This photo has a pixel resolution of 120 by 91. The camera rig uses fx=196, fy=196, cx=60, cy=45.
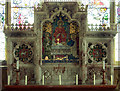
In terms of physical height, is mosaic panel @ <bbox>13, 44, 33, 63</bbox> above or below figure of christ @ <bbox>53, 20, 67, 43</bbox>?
below

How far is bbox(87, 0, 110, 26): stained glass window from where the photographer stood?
8211 mm

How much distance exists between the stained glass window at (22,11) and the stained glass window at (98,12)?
2.35m

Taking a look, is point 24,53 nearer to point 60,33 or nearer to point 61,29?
point 60,33

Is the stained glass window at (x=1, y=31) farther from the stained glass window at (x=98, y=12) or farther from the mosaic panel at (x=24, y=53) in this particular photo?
the stained glass window at (x=98, y=12)

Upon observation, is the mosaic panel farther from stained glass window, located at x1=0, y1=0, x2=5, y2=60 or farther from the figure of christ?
stained glass window, located at x1=0, y1=0, x2=5, y2=60

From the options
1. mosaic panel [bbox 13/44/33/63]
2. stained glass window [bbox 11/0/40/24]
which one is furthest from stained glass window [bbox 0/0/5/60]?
mosaic panel [bbox 13/44/33/63]

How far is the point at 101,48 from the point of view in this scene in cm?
676

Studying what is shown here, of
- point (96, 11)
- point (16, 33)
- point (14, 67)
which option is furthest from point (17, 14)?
point (96, 11)

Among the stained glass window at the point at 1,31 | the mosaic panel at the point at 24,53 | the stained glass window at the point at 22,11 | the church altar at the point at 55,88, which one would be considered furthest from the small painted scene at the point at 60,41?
the stained glass window at the point at 1,31

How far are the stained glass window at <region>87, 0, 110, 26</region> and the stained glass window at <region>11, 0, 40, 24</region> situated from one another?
7.71ft

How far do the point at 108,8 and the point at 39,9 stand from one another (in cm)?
323

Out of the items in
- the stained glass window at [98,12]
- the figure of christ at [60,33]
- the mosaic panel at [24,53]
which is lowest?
the mosaic panel at [24,53]

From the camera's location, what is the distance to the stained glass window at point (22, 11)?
8.20 metres

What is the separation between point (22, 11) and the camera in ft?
27.3
